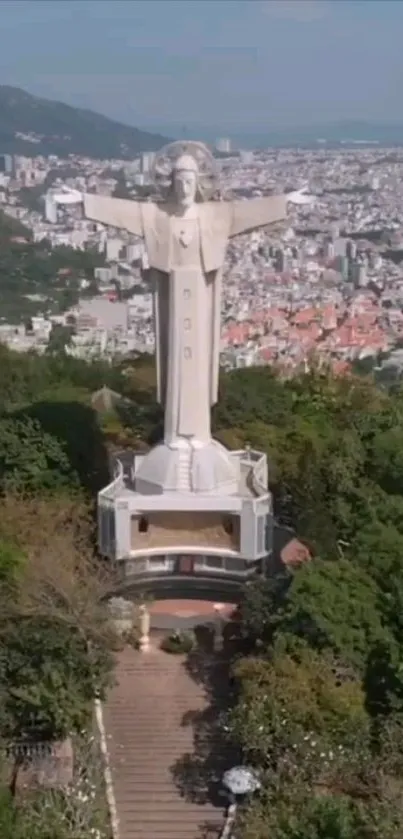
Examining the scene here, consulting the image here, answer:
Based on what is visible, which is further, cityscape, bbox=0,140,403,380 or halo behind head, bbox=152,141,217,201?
cityscape, bbox=0,140,403,380

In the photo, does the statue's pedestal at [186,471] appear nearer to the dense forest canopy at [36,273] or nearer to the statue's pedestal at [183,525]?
the statue's pedestal at [183,525]

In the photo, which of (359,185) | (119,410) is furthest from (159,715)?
(359,185)

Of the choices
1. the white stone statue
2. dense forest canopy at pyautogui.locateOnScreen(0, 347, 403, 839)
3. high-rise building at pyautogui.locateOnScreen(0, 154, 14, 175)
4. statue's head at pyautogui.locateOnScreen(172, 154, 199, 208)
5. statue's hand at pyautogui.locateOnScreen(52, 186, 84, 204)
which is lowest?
dense forest canopy at pyautogui.locateOnScreen(0, 347, 403, 839)

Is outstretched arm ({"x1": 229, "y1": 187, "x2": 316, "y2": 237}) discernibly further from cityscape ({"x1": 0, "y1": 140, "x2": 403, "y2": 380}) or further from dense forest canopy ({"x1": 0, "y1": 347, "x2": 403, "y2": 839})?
dense forest canopy ({"x1": 0, "y1": 347, "x2": 403, "y2": 839})

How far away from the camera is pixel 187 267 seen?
8992 mm

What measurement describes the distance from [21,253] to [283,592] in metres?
48.4

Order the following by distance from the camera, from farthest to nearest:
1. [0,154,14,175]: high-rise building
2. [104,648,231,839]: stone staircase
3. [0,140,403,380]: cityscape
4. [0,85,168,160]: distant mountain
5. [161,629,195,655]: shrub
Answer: [0,85,168,160]: distant mountain
[0,154,14,175]: high-rise building
[0,140,403,380]: cityscape
[161,629,195,655]: shrub
[104,648,231,839]: stone staircase

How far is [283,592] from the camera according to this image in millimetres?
8156

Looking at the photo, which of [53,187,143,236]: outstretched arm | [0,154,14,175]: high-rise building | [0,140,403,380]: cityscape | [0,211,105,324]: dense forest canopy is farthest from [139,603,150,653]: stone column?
[0,154,14,175]: high-rise building

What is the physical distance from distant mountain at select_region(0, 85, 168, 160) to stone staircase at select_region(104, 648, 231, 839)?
61.6 m

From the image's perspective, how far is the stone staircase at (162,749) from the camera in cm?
684

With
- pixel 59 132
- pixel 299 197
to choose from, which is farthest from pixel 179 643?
pixel 59 132

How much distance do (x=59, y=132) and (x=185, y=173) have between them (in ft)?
246

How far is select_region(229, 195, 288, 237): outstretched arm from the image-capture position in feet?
29.3
